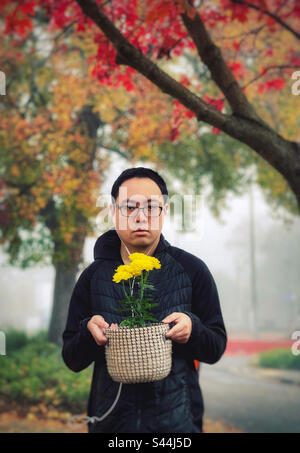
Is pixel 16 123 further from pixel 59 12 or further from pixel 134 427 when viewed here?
pixel 134 427

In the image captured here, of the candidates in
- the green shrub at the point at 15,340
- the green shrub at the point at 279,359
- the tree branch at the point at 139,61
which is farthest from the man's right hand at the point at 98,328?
the green shrub at the point at 279,359

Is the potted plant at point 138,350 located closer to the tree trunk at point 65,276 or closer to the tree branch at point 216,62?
the tree branch at point 216,62

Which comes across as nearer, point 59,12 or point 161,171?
point 59,12

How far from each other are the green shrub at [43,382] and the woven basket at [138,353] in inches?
186

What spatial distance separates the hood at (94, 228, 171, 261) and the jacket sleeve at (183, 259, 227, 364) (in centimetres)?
20

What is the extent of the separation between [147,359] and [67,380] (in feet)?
16.6

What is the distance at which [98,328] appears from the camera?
1637 millimetres

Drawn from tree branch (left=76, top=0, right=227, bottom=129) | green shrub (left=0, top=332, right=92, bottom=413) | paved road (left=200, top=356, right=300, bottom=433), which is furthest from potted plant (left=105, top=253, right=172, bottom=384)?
paved road (left=200, top=356, right=300, bottom=433)

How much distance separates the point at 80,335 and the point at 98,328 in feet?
0.49

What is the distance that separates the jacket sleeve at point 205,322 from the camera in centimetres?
170

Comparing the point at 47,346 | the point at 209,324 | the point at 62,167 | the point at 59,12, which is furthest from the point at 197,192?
the point at 209,324
